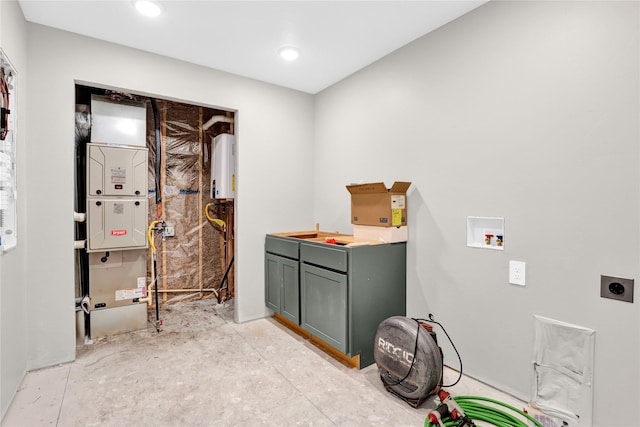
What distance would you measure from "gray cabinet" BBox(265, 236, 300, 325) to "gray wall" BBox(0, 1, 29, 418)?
203cm

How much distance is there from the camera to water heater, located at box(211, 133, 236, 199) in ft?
12.6

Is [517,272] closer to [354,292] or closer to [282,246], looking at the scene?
[354,292]

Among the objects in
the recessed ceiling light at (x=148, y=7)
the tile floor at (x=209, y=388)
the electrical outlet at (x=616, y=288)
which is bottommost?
the tile floor at (x=209, y=388)

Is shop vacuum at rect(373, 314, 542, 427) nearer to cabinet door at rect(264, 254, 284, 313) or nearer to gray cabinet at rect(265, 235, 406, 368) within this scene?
gray cabinet at rect(265, 235, 406, 368)

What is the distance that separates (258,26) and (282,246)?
200 centimetres

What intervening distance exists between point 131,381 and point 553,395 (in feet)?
9.24

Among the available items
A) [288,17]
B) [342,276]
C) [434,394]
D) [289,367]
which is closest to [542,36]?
[288,17]

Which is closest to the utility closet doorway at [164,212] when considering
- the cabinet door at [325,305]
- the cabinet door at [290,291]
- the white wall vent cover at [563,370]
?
the cabinet door at [290,291]

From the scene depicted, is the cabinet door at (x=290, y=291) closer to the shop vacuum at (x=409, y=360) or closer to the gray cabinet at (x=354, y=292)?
the gray cabinet at (x=354, y=292)

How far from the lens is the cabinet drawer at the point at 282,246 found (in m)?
3.15

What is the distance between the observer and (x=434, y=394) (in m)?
2.17

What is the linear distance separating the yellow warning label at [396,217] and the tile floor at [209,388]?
119cm

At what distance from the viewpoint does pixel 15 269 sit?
220 centimetres

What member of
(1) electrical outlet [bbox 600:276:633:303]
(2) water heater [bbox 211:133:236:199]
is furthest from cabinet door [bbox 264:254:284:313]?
(1) electrical outlet [bbox 600:276:633:303]
